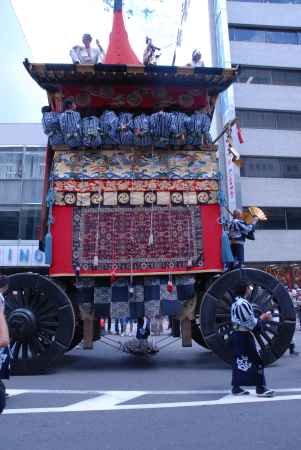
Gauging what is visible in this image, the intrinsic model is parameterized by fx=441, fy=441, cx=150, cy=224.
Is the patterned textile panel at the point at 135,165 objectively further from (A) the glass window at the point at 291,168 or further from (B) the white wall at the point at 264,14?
(B) the white wall at the point at 264,14

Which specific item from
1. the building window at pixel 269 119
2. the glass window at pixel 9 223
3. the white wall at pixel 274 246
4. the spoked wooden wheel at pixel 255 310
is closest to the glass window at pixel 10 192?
the glass window at pixel 9 223

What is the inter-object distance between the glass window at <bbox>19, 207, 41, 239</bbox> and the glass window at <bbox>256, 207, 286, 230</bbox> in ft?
44.7

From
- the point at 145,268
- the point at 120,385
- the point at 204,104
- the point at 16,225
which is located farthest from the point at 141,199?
the point at 16,225

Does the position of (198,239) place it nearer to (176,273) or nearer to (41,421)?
(176,273)

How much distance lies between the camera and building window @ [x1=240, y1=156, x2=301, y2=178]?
28203 mm

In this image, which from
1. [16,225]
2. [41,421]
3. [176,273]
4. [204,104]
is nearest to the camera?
[41,421]

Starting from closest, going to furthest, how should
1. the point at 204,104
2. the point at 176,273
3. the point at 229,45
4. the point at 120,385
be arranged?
the point at 120,385 < the point at 176,273 < the point at 204,104 < the point at 229,45

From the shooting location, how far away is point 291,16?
101ft

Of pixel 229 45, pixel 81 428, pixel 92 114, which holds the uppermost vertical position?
pixel 229 45

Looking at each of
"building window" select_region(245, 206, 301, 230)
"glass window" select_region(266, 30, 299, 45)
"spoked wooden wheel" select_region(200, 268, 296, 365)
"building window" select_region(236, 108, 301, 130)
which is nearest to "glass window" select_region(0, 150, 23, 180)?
"building window" select_region(236, 108, 301, 130)

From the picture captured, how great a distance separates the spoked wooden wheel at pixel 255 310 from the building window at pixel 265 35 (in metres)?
26.1

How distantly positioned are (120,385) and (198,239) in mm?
3002

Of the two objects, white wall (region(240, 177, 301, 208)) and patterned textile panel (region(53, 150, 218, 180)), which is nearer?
patterned textile panel (region(53, 150, 218, 180))

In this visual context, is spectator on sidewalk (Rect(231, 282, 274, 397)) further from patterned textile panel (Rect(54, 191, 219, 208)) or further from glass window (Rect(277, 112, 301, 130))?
glass window (Rect(277, 112, 301, 130))
